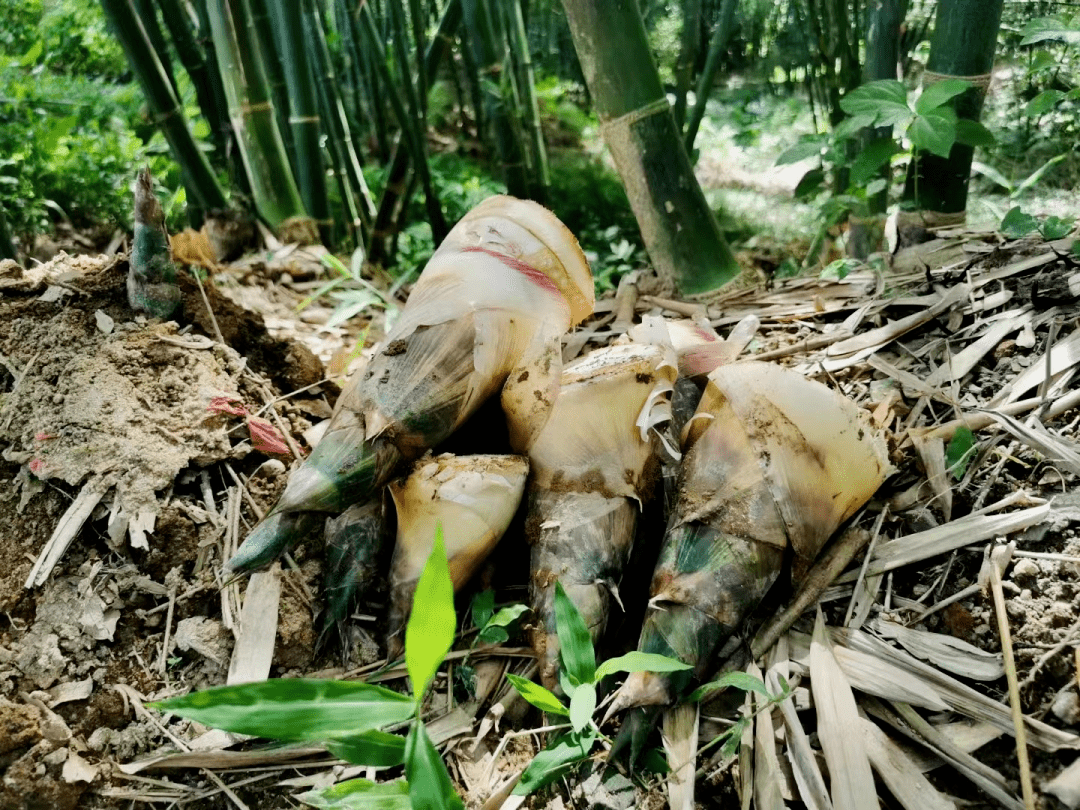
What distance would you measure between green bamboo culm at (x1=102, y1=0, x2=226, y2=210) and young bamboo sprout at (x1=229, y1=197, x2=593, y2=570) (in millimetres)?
1156

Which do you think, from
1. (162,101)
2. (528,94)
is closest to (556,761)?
(162,101)

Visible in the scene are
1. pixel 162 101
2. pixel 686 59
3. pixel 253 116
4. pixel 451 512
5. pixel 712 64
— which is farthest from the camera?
pixel 686 59

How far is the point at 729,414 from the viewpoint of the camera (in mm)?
Answer: 915

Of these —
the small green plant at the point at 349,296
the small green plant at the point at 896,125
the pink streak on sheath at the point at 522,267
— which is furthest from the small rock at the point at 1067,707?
the small green plant at the point at 349,296

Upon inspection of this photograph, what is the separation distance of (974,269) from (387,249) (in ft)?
5.35

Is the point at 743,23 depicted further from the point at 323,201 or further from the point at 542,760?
the point at 542,760

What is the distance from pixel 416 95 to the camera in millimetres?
2188

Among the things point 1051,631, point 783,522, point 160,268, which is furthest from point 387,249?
point 1051,631

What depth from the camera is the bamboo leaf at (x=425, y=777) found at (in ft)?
2.22

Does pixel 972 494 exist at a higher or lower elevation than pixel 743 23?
lower

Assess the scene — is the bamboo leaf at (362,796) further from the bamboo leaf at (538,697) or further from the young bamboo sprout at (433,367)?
the young bamboo sprout at (433,367)

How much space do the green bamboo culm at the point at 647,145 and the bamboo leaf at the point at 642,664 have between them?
3.19 ft

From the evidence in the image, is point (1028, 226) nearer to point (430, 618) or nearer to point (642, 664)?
point (642, 664)

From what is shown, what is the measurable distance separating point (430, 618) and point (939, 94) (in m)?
1.15
